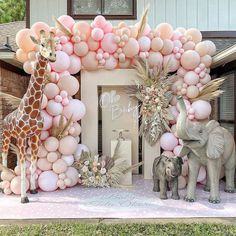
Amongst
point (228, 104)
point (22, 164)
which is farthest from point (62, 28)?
point (228, 104)

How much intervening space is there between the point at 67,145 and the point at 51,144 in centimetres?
27

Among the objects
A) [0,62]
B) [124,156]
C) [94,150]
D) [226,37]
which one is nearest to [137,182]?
[124,156]

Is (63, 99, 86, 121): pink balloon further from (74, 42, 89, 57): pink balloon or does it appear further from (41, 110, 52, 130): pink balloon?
(74, 42, 89, 57): pink balloon

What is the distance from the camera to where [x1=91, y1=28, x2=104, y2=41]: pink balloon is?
534 cm

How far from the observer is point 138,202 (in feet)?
15.4

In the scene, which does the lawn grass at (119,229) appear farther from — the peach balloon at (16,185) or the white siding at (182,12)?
the white siding at (182,12)

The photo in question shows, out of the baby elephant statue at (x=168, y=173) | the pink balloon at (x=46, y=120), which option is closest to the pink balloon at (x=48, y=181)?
the pink balloon at (x=46, y=120)

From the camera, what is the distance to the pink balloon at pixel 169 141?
557cm

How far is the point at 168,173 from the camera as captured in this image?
471cm

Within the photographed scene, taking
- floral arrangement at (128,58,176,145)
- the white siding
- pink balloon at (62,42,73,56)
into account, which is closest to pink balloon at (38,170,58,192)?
floral arrangement at (128,58,176,145)

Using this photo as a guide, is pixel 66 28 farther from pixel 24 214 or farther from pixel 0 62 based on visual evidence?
pixel 24 214

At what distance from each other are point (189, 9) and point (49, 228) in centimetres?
572

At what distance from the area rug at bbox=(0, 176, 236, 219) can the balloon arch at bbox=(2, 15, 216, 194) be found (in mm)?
379

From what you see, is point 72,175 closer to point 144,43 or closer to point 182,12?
point 144,43
